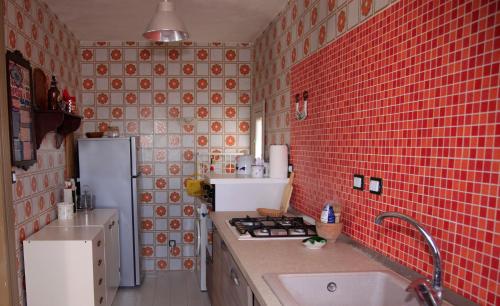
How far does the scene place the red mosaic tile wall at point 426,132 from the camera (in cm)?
93

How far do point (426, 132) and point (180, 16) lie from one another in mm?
2412

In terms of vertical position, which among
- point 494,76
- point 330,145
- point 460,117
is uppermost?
point 494,76

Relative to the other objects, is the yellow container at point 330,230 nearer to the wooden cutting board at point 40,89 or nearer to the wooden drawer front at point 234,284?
the wooden drawer front at point 234,284

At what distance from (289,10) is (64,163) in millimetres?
2352

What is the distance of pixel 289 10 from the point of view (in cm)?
254

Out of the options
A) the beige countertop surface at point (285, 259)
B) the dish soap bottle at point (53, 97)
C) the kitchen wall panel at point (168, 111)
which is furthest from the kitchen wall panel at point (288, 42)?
the dish soap bottle at point (53, 97)

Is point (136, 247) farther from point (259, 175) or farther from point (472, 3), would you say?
point (472, 3)

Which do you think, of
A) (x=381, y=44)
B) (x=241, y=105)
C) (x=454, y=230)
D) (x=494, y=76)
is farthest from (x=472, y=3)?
(x=241, y=105)

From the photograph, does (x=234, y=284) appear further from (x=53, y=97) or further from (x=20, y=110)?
(x=53, y=97)

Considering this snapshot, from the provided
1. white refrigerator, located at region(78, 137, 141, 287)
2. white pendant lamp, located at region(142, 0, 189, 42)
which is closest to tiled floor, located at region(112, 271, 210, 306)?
white refrigerator, located at region(78, 137, 141, 287)

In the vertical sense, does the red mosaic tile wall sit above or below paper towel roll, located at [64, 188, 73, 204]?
above

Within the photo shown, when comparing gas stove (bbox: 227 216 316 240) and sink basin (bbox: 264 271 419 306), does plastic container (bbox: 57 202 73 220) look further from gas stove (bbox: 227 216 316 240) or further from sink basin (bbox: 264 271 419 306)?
sink basin (bbox: 264 271 419 306)

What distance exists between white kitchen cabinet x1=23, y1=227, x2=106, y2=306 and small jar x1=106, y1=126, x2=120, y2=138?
1.32 metres

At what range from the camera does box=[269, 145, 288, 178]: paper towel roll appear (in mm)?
2520
